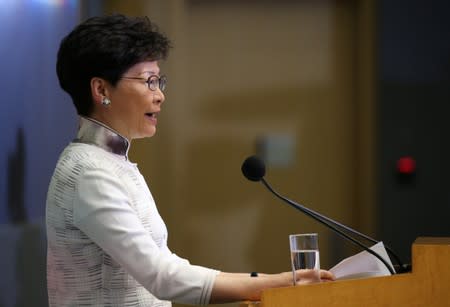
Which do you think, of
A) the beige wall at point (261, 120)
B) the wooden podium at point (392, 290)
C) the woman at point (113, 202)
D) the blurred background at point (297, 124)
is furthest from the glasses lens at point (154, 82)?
the beige wall at point (261, 120)

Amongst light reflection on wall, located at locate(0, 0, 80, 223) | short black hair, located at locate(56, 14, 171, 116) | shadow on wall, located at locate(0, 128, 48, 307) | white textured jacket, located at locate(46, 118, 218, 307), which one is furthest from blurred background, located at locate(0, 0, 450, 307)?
white textured jacket, located at locate(46, 118, 218, 307)

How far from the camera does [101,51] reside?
181cm

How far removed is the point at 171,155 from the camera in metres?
4.15

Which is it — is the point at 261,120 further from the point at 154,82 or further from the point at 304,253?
the point at 304,253

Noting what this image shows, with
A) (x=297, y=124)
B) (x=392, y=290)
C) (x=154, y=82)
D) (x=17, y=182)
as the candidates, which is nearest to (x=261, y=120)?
(x=297, y=124)

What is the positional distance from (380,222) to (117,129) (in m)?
2.46

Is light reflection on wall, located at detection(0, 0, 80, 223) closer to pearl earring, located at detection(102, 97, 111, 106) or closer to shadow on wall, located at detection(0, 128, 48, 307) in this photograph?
shadow on wall, located at detection(0, 128, 48, 307)

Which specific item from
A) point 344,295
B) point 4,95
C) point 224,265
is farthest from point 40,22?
point 224,265

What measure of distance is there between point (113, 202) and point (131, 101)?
0.31m

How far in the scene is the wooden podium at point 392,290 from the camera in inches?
56.5

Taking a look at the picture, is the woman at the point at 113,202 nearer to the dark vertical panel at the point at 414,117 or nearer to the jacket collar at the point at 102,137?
the jacket collar at the point at 102,137

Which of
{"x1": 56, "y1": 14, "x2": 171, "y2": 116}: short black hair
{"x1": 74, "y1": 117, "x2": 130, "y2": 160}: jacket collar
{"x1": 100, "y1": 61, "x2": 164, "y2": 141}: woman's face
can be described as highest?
{"x1": 56, "y1": 14, "x2": 171, "y2": 116}: short black hair

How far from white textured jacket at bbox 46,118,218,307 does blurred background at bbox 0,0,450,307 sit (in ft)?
7.29

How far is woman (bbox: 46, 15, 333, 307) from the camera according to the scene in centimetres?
160
